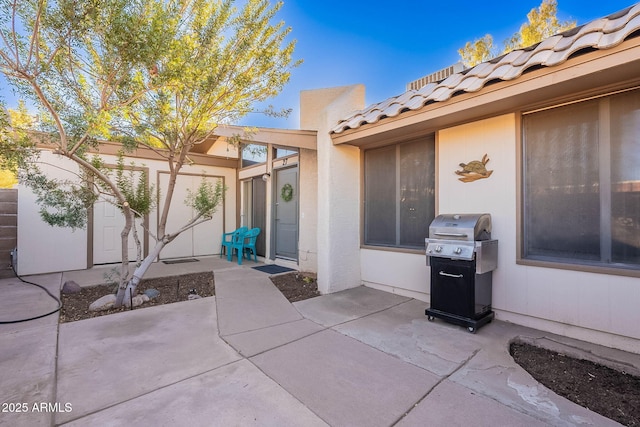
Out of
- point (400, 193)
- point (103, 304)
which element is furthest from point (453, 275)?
point (103, 304)

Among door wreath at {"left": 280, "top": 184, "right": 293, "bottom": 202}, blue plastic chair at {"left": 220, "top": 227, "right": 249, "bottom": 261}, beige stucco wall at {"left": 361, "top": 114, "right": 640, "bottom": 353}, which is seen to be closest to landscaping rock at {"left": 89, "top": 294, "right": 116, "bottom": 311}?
blue plastic chair at {"left": 220, "top": 227, "right": 249, "bottom": 261}

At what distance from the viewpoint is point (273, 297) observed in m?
4.45

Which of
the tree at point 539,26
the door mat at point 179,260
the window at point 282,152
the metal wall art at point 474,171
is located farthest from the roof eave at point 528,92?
the tree at point 539,26

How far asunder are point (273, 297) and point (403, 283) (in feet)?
6.55

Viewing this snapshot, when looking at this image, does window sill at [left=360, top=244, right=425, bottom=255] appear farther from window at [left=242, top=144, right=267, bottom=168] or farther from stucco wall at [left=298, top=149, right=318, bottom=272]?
window at [left=242, top=144, right=267, bottom=168]

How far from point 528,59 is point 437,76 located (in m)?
2.90

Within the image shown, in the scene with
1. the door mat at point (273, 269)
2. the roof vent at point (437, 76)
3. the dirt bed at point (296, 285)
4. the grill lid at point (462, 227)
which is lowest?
the dirt bed at point (296, 285)

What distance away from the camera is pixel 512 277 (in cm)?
337

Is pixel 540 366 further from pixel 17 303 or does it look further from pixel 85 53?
pixel 17 303

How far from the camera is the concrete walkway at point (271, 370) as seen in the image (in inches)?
73.7

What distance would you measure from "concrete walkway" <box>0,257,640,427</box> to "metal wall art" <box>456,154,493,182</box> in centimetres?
176

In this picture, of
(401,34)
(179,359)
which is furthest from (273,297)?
(401,34)

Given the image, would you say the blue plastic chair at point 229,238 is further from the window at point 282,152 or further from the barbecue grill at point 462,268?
the barbecue grill at point 462,268

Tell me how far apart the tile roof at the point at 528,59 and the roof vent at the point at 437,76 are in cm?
183
